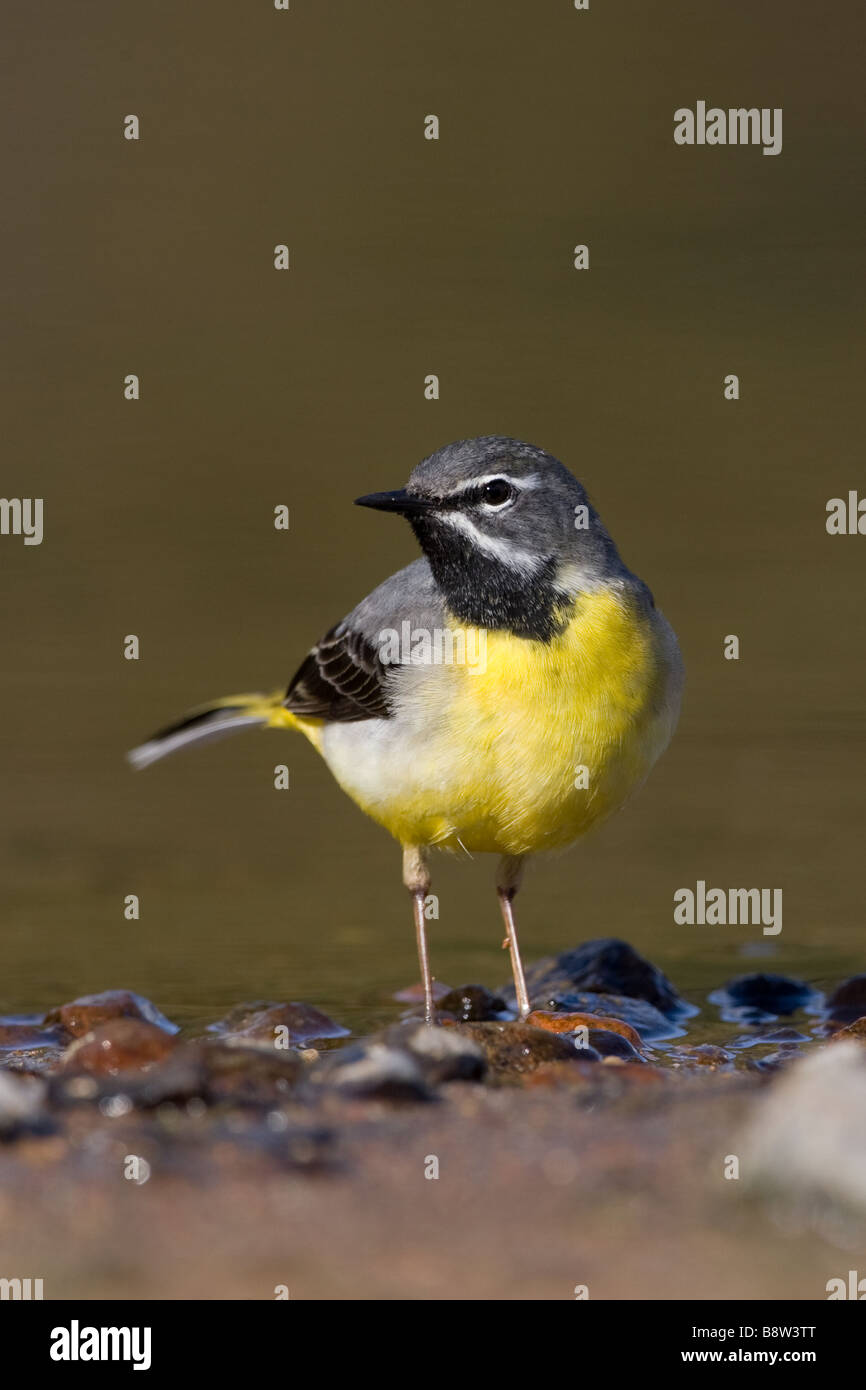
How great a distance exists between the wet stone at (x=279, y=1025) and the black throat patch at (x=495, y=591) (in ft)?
6.09

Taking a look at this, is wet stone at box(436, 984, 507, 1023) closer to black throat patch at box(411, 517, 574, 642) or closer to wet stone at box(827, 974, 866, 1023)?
wet stone at box(827, 974, 866, 1023)

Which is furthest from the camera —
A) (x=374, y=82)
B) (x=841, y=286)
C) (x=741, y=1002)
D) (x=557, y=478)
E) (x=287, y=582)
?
(x=374, y=82)

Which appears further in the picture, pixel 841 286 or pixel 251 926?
pixel 841 286

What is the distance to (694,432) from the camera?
21469 millimetres

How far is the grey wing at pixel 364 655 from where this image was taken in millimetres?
8398

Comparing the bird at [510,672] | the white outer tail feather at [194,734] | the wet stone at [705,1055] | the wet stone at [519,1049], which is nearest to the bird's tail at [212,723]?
the white outer tail feather at [194,734]

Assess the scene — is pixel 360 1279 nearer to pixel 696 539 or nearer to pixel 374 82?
pixel 696 539

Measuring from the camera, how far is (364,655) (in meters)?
8.88

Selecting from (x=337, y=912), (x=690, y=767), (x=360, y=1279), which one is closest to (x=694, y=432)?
(x=690, y=767)

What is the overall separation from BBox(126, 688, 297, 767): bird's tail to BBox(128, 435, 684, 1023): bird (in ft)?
6.19

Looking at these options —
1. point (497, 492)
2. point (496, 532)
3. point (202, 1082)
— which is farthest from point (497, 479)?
point (202, 1082)

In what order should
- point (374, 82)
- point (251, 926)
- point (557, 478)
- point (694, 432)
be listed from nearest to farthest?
1. point (557, 478)
2. point (251, 926)
3. point (694, 432)
4. point (374, 82)

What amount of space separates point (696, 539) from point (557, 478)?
10.5 metres

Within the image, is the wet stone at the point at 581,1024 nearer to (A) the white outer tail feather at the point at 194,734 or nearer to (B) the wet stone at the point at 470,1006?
(B) the wet stone at the point at 470,1006
